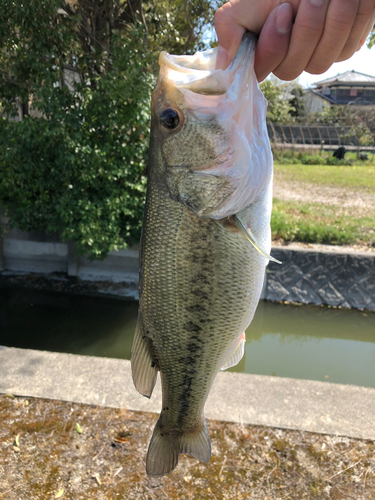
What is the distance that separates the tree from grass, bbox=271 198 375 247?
2.44m

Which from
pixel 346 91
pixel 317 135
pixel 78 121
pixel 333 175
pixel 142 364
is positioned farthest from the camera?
pixel 346 91

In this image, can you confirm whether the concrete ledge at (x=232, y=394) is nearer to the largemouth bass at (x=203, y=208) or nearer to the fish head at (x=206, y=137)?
the largemouth bass at (x=203, y=208)

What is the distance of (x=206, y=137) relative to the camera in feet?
4.22

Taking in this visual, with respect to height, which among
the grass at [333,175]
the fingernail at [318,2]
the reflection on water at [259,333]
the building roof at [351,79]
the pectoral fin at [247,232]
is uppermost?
the building roof at [351,79]

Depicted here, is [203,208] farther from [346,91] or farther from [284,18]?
[346,91]

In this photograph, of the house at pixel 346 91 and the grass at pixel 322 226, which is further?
the house at pixel 346 91

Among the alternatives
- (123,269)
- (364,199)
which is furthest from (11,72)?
(364,199)

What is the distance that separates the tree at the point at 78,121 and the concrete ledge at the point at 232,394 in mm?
2364

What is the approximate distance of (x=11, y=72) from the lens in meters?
5.76

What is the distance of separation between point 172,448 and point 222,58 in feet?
4.76

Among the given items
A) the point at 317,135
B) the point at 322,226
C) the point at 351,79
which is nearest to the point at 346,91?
the point at 351,79

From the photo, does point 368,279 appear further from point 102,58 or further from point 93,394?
point 102,58

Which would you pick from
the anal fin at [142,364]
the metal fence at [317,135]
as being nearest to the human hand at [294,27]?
the anal fin at [142,364]

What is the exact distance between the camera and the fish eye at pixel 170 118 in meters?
1.29
